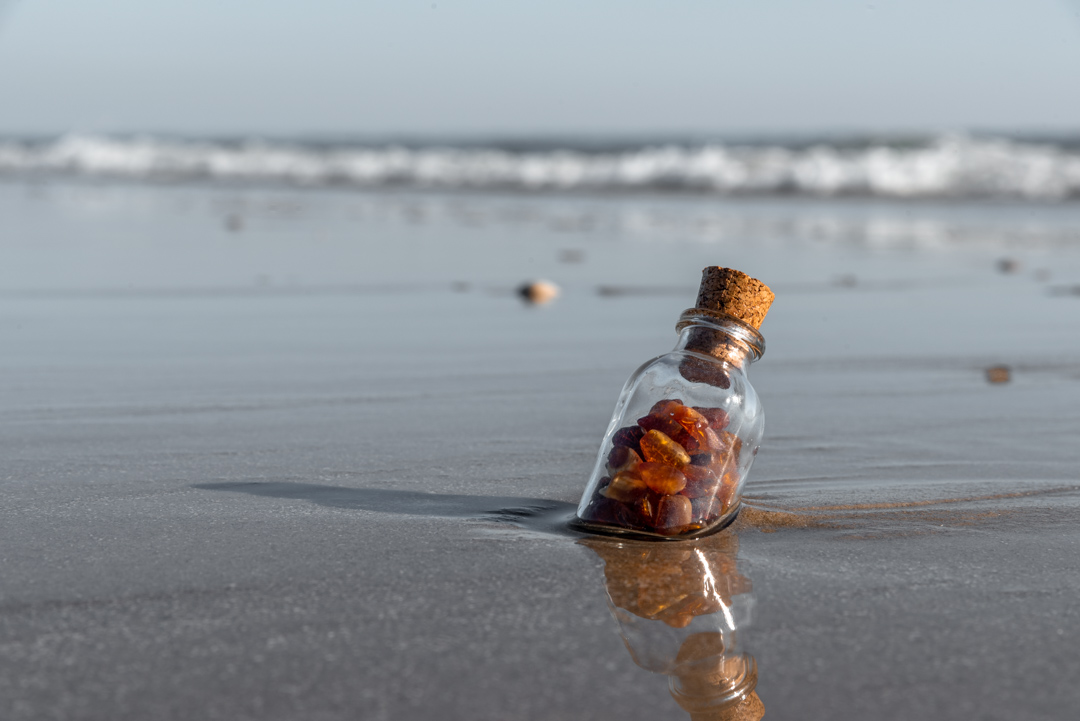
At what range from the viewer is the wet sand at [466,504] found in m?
1.29

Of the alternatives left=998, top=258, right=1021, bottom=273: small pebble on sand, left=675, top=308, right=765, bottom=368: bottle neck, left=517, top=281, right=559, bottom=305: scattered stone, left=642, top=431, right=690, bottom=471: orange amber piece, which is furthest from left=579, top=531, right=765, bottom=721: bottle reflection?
left=998, top=258, right=1021, bottom=273: small pebble on sand

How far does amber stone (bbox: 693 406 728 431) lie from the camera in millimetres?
1789

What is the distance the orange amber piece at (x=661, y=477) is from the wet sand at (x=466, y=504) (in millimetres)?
155

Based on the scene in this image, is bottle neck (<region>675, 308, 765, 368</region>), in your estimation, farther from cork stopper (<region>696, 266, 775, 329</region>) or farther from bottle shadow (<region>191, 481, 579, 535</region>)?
bottle shadow (<region>191, 481, 579, 535</region>)

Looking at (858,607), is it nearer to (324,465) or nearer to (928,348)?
(324,465)

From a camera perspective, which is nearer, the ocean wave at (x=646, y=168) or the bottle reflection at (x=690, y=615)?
the bottle reflection at (x=690, y=615)

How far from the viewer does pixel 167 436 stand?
2707mm

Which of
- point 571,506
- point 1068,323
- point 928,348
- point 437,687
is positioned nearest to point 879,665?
point 437,687

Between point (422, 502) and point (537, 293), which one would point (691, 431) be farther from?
point (537, 293)

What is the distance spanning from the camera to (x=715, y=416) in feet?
5.90

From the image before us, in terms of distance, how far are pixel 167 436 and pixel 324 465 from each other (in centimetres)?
52

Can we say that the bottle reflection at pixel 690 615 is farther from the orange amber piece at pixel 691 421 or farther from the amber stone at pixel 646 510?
the orange amber piece at pixel 691 421

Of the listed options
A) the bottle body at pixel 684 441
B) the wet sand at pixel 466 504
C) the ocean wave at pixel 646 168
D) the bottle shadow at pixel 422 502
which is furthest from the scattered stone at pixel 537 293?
the ocean wave at pixel 646 168

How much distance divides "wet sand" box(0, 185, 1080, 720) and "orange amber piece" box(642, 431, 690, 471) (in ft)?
0.61
